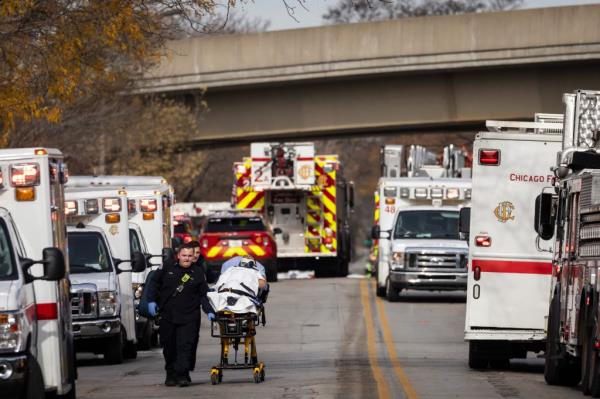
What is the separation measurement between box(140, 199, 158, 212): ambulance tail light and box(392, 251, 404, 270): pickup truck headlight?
Answer: 27.1 ft

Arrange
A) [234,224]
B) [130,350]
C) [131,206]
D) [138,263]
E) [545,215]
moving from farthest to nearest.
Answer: [234,224] < [131,206] < [130,350] < [138,263] < [545,215]

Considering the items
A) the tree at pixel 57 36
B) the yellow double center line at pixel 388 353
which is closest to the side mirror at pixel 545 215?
the yellow double center line at pixel 388 353

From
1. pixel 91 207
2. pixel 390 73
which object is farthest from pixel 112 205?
pixel 390 73

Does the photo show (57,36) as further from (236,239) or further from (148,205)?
(236,239)

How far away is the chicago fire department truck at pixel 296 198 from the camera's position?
41344 millimetres

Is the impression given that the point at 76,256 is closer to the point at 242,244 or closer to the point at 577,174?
the point at 577,174

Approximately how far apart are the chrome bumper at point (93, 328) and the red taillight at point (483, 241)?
185 inches

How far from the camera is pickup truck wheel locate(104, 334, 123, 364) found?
63.9 ft

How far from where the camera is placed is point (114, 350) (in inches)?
770

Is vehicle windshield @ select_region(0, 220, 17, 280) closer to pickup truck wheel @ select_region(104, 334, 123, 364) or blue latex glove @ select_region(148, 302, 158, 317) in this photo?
blue latex glove @ select_region(148, 302, 158, 317)

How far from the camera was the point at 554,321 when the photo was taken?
652 inches

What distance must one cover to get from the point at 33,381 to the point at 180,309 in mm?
4359

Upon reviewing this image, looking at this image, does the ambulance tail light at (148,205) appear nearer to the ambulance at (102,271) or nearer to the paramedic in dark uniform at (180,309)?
the ambulance at (102,271)

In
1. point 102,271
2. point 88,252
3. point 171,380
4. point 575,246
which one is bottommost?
point 171,380
